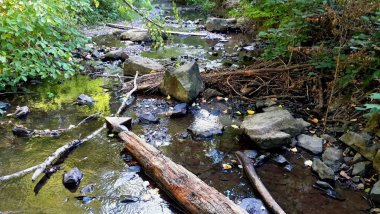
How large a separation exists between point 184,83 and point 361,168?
11.3 feet

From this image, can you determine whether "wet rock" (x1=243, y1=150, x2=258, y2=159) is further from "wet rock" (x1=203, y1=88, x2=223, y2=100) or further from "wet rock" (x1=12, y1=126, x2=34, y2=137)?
"wet rock" (x1=12, y1=126, x2=34, y2=137)

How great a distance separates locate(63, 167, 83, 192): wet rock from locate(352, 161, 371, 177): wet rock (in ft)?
11.2

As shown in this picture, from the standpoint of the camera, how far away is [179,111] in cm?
572

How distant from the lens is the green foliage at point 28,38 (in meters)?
5.77

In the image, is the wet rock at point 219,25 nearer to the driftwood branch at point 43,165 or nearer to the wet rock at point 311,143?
the wet rock at point 311,143

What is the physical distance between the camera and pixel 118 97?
6.64 metres

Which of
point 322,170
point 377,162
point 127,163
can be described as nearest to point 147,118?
point 127,163

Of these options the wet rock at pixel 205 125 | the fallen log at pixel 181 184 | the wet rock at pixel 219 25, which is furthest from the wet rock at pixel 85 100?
the wet rock at pixel 219 25

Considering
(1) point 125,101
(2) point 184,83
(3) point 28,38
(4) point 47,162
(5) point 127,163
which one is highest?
(3) point 28,38

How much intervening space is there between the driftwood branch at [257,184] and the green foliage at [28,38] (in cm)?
429

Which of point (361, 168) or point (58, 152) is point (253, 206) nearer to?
point (361, 168)

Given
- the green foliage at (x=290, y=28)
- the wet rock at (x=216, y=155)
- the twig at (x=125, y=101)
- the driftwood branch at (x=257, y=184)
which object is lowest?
the wet rock at (x=216, y=155)

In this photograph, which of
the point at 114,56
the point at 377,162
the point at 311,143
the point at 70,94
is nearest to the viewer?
the point at 377,162

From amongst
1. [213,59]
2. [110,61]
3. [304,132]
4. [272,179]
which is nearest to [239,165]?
[272,179]
